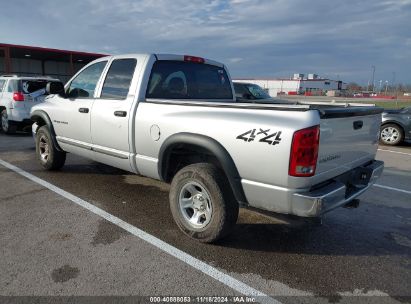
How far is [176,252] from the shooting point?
11.5 feet

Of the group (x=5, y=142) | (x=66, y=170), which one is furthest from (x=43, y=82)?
(x=66, y=170)

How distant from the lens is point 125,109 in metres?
4.30

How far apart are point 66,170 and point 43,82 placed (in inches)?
205

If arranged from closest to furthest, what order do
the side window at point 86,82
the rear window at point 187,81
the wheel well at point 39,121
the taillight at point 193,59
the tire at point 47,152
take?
the rear window at point 187,81 → the taillight at point 193,59 → the side window at point 86,82 → the tire at point 47,152 → the wheel well at point 39,121

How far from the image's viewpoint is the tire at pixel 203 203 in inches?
135

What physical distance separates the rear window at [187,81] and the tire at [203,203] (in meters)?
1.28

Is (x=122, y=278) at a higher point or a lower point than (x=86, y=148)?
lower

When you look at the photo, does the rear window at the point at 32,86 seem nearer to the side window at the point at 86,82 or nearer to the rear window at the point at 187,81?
the side window at the point at 86,82

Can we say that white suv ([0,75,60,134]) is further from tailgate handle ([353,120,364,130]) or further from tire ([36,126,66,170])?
tailgate handle ([353,120,364,130])

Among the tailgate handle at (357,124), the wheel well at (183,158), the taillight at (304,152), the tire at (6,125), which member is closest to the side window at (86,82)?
the wheel well at (183,158)

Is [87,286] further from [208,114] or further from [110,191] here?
[110,191]

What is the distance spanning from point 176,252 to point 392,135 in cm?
977

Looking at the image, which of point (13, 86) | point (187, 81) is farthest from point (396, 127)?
point (13, 86)

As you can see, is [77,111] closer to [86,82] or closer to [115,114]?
[86,82]
